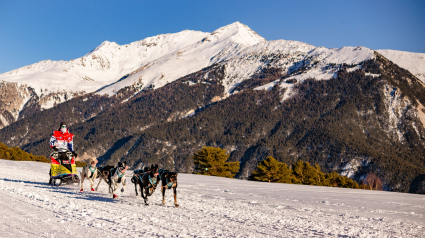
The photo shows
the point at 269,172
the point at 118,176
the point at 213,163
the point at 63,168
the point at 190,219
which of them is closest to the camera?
the point at 190,219

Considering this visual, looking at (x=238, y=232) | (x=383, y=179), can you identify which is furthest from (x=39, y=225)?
(x=383, y=179)

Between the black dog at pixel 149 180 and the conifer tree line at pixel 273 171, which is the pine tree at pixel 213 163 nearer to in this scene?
the conifer tree line at pixel 273 171

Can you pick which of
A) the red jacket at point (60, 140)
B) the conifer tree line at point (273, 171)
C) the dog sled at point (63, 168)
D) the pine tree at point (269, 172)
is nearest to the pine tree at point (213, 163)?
the conifer tree line at point (273, 171)

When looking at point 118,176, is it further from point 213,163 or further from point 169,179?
point 213,163

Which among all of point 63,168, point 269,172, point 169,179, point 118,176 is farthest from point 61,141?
point 269,172

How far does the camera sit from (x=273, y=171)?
51125 millimetres

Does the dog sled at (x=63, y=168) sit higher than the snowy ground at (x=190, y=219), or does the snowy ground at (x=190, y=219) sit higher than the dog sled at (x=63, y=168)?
the dog sled at (x=63, y=168)

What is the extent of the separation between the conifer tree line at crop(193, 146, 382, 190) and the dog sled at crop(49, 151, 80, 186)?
1320 inches

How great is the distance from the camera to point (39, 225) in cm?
851

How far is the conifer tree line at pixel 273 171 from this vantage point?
2012 inches

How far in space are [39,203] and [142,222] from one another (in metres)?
4.52

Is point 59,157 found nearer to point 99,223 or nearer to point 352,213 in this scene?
point 99,223

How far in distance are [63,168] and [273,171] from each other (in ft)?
125

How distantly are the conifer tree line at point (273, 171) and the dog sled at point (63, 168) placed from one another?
110 ft
